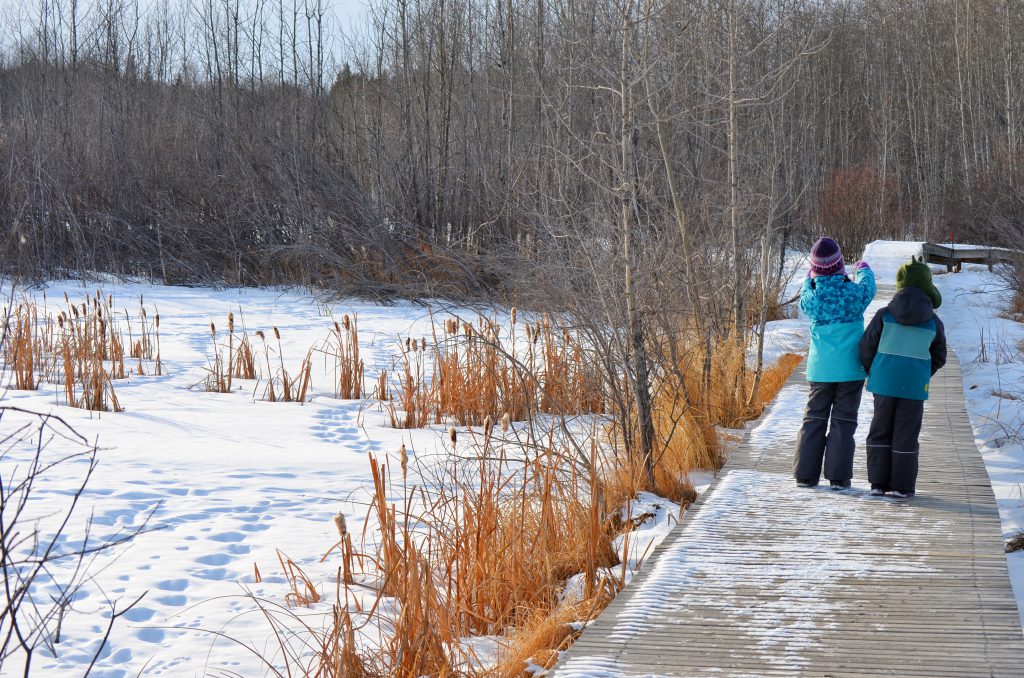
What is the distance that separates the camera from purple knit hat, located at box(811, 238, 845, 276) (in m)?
4.39

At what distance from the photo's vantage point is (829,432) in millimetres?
4402

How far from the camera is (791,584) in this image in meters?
3.19

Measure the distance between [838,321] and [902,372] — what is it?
0.37 metres

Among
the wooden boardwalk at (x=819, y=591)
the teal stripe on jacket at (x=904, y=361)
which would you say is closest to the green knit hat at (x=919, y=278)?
the teal stripe on jacket at (x=904, y=361)

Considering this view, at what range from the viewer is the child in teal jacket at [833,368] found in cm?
434

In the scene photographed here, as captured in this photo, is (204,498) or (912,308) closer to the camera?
(912,308)

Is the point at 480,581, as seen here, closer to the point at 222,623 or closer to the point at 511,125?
the point at 222,623

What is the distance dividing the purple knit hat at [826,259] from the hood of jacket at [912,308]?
1.07ft

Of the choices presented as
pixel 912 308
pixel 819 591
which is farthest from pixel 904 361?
pixel 819 591

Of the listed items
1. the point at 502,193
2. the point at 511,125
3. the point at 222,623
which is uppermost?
the point at 511,125

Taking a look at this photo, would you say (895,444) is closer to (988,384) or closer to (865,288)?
(865,288)

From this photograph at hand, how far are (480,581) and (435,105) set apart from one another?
12.5 m

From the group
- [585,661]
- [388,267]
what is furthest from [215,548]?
[388,267]

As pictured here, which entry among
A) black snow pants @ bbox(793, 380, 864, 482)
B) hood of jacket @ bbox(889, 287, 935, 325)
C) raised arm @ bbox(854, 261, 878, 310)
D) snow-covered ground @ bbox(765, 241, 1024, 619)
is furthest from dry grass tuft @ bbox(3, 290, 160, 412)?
hood of jacket @ bbox(889, 287, 935, 325)
